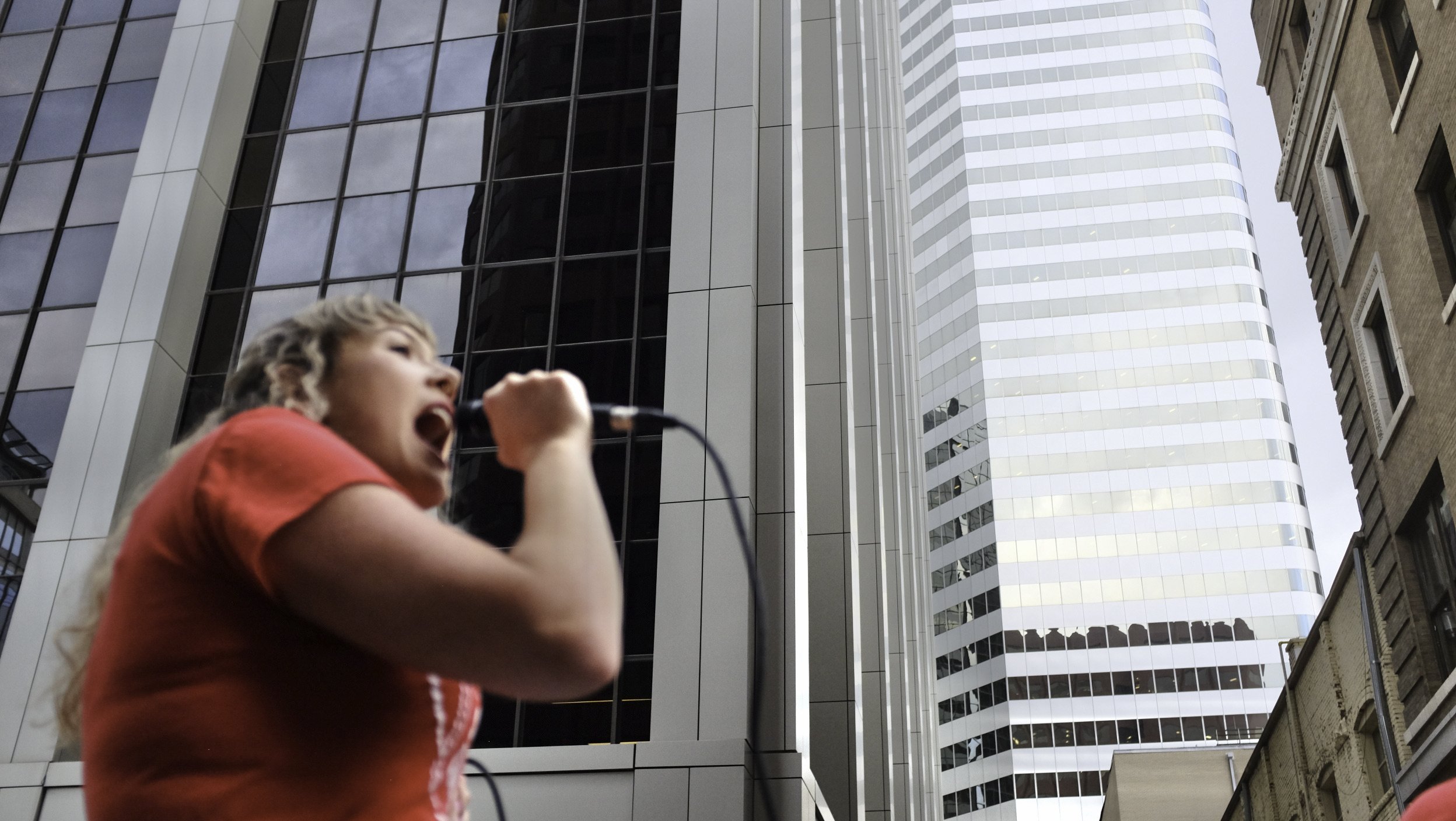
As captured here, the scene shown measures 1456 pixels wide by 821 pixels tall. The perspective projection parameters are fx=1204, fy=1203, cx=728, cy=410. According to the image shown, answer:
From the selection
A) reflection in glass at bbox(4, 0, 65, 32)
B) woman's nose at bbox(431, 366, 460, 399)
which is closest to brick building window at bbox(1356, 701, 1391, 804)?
woman's nose at bbox(431, 366, 460, 399)

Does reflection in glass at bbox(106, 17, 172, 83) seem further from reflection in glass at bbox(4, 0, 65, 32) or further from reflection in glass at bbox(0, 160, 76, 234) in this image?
reflection in glass at bbox(0, 160, 76, 234)

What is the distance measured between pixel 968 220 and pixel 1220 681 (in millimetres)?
45319

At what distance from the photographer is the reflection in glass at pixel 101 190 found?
772 inches

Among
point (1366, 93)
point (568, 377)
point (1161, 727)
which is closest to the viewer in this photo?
point (568, 377)

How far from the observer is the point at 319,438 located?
138 centimetres

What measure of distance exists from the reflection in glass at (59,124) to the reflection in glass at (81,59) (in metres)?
0.18

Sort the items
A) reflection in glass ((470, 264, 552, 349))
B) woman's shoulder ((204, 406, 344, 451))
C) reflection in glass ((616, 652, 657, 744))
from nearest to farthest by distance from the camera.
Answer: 1. woman's shoulder ((204, 406, 344, 451))
2. reflection in glass ((616, 652, 657, 744))
3. reflection in glass ((470, 264, 552, 349))

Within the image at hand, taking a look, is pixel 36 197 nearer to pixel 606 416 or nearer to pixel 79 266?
pixel 79 266

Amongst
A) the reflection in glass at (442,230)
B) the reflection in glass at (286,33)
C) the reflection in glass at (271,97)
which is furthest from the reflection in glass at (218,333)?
the reflection in glass at (286,33)

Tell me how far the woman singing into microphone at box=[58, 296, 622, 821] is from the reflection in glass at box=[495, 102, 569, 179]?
17.9m

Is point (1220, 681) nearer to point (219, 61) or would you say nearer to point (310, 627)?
point (219, 61)

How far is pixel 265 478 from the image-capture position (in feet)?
4.43

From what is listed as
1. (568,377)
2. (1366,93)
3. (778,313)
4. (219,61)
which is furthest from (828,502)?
(568,377)

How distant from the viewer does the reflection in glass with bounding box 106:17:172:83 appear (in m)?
20.7
